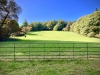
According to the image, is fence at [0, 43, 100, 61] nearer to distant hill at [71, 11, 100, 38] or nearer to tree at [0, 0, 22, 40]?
tree at [0, 0, 22, 40]

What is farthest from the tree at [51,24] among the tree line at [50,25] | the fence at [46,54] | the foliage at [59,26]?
the fence at [46,54]

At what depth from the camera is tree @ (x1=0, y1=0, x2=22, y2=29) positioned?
25.0m

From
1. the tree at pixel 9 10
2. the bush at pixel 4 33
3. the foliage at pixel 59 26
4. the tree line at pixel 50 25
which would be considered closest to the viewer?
the tree at pixel 9 10

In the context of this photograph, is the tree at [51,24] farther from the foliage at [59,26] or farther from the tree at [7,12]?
the tree at [7,12]

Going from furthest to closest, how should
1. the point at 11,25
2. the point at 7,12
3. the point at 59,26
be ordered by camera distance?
the point at 59,26, the point at 11,25, the point at 7,12

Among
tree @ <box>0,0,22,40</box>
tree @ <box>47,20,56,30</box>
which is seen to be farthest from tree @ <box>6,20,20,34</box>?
tree @ <box>47,20,56,30</box>

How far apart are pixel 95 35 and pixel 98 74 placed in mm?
27370

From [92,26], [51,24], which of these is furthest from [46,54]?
[51,24]

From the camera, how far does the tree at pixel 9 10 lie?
25.0m

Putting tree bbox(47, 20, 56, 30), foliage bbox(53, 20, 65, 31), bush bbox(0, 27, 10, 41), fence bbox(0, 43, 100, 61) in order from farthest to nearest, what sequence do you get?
foliage bbox(53, 20, 65, 31), tree bbox(47, 20, 56, 30), bush bbox(0, 27, 10, 41), fence bbox(0, 43, 100, 61)

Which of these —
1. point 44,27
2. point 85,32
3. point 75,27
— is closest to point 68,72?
point 85,32

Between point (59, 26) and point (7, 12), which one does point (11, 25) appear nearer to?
point (7, 12)

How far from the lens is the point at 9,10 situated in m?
26.0

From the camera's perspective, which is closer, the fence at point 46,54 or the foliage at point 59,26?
the fence at point 46,54
